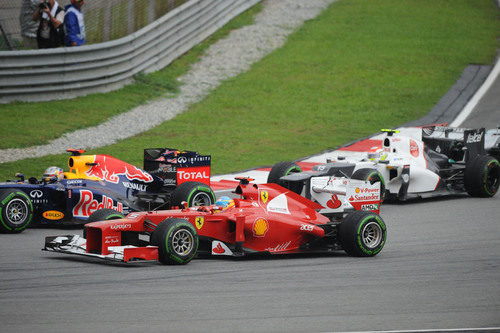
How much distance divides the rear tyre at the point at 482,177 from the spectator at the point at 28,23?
1144cm

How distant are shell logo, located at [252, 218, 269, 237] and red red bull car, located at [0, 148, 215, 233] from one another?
7.64ft

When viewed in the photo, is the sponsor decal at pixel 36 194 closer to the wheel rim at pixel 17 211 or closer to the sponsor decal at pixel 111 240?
the wheel rim at pixel 17 211

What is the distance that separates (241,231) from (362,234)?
166 centimetres

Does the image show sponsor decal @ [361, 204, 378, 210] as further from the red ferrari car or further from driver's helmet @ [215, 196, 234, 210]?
driver's helmet @ [215, 196, 234, 210]

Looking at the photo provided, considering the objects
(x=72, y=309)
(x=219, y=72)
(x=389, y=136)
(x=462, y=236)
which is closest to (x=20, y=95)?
(x=219, y=72)

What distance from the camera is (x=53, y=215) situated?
12.9 m

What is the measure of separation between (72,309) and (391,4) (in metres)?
29.9

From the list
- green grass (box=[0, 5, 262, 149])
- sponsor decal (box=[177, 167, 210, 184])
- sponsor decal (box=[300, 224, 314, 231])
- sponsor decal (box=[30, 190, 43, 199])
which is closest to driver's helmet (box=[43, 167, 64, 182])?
sponsor decal (box=[30, 190, 43, 199])

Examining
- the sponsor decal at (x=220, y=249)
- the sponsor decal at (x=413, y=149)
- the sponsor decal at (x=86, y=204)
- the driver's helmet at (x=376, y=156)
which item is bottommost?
the sponsor decal at (x=220, y=249)

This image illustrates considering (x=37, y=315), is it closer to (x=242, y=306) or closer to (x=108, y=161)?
(x=242, y=306)

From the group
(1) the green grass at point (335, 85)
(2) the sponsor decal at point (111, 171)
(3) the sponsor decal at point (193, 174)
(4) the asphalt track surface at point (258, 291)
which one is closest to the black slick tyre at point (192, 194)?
(3) the sponsor decal at point (193, 174)

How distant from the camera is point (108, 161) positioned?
1392 centimetres

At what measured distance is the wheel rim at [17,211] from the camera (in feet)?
40.2

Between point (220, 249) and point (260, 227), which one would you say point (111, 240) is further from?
point (260, 227)
